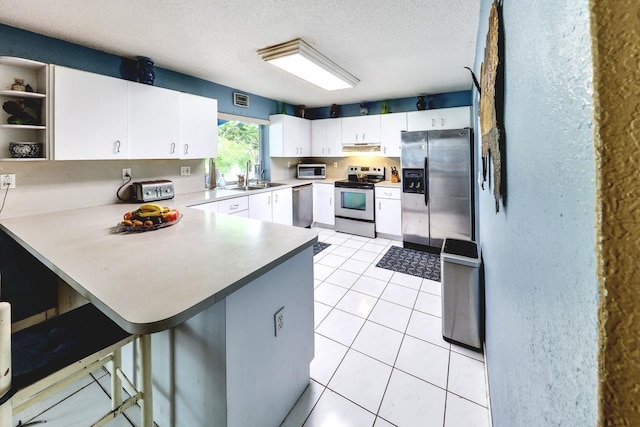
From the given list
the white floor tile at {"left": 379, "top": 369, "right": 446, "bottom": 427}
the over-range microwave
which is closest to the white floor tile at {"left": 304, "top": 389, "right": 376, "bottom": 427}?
the white floor tile at {"left": 379, "top": 369, "right": 446, "bottom": 427}

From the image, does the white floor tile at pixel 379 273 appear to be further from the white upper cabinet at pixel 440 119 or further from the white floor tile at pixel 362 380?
the white upper cabinet at pixel 440 119

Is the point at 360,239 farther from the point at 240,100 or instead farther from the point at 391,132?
the point at 240,100

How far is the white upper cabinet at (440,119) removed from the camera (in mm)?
4086

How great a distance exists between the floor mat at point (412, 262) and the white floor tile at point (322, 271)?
2.07 ft

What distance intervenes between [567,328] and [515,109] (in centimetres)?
60

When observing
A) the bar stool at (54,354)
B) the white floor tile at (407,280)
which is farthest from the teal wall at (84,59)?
the white floor tile at (407,280)

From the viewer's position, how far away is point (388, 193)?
4504mm

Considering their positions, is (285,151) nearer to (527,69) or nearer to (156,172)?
(156,172)

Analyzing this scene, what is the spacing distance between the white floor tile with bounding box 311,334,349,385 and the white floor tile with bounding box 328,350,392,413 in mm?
38

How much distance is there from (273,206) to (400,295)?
7.30 ft

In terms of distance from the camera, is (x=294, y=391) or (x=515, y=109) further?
(x=294, y=391)

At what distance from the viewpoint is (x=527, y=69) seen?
24.0 inches

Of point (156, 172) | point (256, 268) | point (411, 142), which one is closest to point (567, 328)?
point (256, 268)

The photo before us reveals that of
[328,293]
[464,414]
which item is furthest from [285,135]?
[464,414]
